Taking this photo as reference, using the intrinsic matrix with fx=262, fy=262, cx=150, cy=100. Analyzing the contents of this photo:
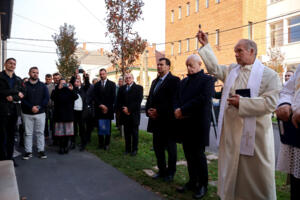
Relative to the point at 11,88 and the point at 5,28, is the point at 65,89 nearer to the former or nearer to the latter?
the point at 11,88

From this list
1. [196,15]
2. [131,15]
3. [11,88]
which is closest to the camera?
[11,88]

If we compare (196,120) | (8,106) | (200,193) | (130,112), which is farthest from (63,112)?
(200,193)

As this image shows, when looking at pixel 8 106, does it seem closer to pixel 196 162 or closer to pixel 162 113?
pixel 162 113

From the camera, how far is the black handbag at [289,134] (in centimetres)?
224

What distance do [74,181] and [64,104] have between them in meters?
2.72

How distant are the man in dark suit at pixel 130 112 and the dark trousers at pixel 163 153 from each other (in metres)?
1.77

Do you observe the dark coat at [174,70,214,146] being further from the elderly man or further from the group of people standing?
the elderly man

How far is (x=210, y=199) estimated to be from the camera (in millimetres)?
3811

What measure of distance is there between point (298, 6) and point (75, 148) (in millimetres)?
22684

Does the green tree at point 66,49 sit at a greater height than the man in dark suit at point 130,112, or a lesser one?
greater

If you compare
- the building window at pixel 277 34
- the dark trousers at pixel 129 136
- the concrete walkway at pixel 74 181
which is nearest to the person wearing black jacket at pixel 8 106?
the concrete walkway at pixel 74 181

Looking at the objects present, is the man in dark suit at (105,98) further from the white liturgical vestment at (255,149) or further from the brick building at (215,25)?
the brick building at (215,25)

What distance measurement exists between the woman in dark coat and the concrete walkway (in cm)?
70

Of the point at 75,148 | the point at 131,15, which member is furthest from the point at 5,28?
→ the point at 75,148
